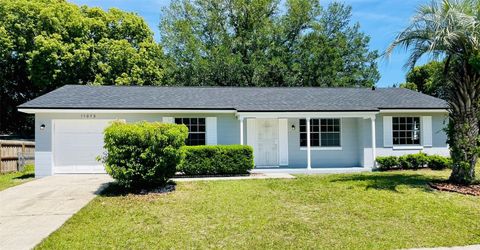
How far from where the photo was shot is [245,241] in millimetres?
6992

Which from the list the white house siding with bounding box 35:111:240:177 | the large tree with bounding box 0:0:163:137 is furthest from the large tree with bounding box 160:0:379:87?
the white house siding with bounding box 35:111:240:177

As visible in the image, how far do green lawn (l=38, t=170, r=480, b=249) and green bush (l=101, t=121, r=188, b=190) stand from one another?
64 cm

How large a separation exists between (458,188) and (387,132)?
725cm

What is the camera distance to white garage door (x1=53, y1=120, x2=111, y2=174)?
16297 mm

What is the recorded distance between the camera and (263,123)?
1814 centimetres

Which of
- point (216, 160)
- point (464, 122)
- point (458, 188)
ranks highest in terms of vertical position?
point (464, 122)

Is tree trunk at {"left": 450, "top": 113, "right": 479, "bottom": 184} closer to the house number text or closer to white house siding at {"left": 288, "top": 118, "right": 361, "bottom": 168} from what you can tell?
white house siding at {"left": 288, "top": 118, "right": 361, "bottom": 168}

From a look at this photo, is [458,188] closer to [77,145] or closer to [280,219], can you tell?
[280,219]

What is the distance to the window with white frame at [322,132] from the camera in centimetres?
1834

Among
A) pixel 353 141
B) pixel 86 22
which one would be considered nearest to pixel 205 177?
pixel 353 141

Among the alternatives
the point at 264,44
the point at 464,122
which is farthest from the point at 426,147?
the point at 264,44

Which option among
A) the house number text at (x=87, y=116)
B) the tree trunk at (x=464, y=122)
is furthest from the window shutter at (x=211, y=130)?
the tree trunk at (x=464, y=122)

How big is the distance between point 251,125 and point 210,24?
18.2 meters

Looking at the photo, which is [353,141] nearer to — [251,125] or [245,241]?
[251,125]
